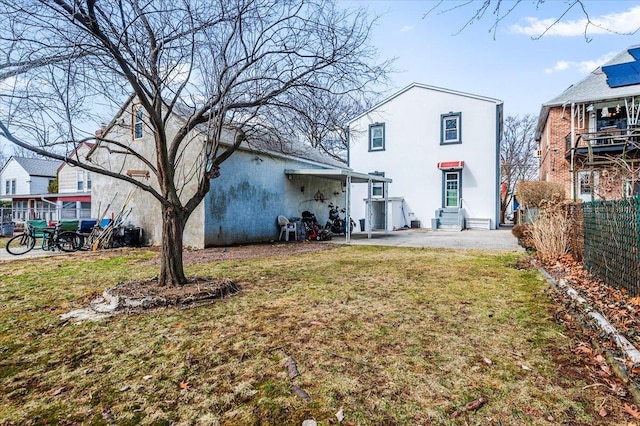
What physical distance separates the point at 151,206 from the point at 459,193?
13928 millimetres

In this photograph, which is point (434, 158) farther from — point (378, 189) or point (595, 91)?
point (595, 91)

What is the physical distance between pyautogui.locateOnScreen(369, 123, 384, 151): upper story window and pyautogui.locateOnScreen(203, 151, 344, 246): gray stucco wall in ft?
20.6

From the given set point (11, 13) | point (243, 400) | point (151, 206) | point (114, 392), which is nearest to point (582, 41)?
point (243, 400)

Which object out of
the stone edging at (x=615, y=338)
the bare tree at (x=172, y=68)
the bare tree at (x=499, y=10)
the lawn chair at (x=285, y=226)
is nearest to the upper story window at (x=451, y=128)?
the lawn chair at (x=285, y=226)

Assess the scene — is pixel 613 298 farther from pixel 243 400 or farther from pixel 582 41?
pixel 243 400

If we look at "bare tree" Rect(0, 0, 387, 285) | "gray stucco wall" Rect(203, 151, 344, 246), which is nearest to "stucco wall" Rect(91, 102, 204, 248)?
"gray stucco wall" Rect(203, 151, 344, 246)

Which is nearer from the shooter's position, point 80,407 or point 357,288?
point 80,407

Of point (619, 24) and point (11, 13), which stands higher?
point (11, 13)

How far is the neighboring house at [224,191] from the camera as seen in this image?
424 inches

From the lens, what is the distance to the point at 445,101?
59.8 ft

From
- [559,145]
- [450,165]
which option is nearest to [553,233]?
[450,165]

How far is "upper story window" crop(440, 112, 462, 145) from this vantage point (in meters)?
17.9

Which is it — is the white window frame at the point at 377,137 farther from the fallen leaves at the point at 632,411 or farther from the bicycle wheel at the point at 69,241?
the fallen leaves at the point at 632,411

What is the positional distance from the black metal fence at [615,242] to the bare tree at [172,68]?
12.8 ft
